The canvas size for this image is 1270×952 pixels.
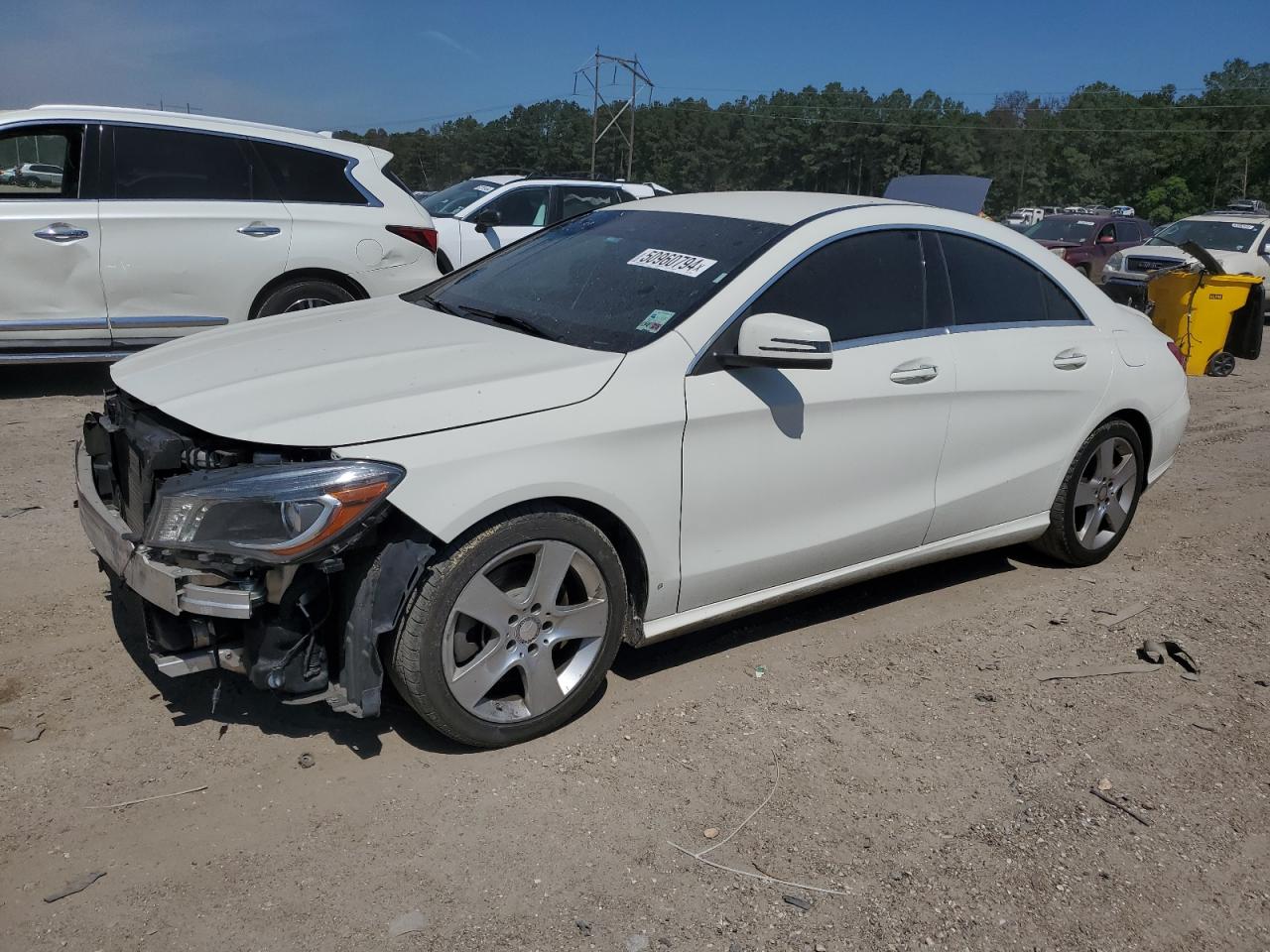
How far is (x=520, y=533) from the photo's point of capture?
3.09m

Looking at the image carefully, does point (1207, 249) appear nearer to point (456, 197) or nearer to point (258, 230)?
point (456, 197)

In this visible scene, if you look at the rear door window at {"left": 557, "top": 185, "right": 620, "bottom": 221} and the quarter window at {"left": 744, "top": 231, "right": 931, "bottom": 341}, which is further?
the rear door window at {"left": 557, "top": 185, "right": 620, "bottom": 221}

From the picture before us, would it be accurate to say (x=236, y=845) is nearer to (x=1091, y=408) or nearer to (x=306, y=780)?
(x=306, y=780)

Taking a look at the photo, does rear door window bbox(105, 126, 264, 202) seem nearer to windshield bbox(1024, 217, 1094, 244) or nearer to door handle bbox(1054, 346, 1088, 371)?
door handle bbox(1054, 346, 1088, 371)

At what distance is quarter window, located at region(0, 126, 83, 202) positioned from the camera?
706 cm

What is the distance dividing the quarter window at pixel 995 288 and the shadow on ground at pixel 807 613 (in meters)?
1.26

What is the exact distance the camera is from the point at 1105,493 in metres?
5.10

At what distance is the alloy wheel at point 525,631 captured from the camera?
3.10 m

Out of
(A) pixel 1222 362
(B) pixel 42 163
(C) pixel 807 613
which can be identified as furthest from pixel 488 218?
(C) pixel 807 613

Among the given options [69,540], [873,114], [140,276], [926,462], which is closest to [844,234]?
[926,462]

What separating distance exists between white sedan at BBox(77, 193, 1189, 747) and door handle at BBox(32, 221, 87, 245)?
3.76 meters

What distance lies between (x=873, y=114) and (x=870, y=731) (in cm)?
10048

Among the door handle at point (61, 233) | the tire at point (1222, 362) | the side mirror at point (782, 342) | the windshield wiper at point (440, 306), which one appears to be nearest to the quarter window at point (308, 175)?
the door handle at point (61, 233)

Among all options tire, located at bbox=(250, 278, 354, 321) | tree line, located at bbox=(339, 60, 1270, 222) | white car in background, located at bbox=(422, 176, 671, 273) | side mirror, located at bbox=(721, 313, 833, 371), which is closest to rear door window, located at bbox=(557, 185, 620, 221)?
white car in background, located at bbox=(422, 176, 671, 273)
